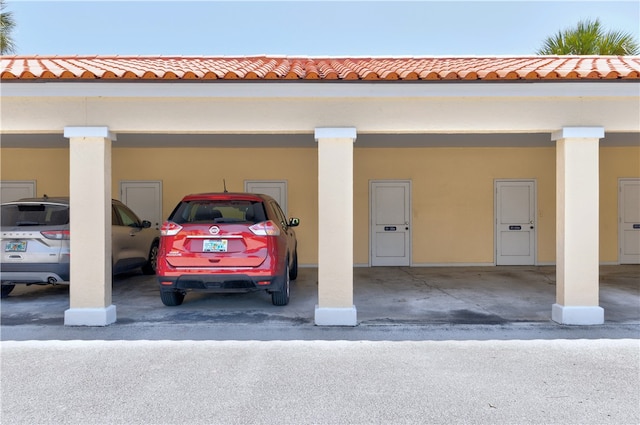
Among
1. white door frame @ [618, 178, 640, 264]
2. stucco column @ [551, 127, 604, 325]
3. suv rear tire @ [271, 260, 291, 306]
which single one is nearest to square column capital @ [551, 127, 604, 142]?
stucco column @ [551, 127, 604, 325]

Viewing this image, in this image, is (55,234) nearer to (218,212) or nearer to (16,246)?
(16,246)

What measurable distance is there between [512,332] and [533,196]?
22.5ft

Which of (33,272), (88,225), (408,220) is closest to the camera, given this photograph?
(88,225)

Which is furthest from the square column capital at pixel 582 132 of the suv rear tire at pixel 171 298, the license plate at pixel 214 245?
the suv rear tire at pixel 171 298

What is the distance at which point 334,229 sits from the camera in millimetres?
6172

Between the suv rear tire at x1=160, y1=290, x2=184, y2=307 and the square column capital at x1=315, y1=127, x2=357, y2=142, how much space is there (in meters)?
3.11

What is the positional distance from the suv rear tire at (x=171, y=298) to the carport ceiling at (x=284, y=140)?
304 cm

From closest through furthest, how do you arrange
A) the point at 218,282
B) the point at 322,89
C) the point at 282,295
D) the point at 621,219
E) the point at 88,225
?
the point at 322,89 → the point at 88,225 → the point at 218,282 → the point at 282,295 → the point at 621,219

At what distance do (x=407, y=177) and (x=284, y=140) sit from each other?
3490mm

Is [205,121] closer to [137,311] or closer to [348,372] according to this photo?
Answer: [137,311]

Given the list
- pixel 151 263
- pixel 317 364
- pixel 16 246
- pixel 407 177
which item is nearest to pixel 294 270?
pixel 151 263

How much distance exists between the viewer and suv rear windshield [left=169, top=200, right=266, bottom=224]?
6410 mm

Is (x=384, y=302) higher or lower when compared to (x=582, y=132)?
lower

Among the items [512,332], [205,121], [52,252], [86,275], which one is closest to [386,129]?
[205,121]
